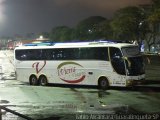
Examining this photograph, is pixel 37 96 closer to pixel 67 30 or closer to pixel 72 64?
pixel 72 64

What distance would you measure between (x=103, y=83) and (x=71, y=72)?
2.66 meters

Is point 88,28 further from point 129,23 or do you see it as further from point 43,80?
point 43,80

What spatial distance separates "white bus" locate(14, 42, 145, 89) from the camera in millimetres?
24250

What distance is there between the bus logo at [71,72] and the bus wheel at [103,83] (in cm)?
130

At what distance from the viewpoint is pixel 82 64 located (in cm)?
2638

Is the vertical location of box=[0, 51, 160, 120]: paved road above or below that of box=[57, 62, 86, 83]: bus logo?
below

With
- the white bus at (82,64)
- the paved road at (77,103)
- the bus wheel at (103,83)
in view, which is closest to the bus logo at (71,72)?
the white bus at (82,64)

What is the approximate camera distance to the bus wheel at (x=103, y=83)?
25.0m

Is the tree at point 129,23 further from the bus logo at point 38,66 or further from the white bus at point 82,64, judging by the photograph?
the bus logo at point 38,66

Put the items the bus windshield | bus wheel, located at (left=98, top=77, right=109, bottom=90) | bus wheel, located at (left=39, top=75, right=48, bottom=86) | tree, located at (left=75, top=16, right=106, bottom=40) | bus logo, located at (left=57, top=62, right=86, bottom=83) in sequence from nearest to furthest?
the bus windshield, bus wheel, located at (left=98, top=77, right=109, bottom=90), bus logo, located at (left=57, top=62, right=86, bottom=83), bus wheel, located at (left=39, top=75, right=48, bottom=86), tree, located at (left=75, top=16, right=106, bottom=40)

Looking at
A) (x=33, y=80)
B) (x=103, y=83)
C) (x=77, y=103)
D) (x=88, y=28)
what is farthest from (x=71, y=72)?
(x=88, y=28)

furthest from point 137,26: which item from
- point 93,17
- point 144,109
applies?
point 144,109

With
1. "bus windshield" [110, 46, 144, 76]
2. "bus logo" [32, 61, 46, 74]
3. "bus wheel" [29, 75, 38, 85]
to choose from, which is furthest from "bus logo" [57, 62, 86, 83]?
"bus windshield" [110, 46, 144, 76]

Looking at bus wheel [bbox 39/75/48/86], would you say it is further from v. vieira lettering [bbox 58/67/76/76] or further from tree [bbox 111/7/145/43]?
tree [bbox 111/7/145/43]
